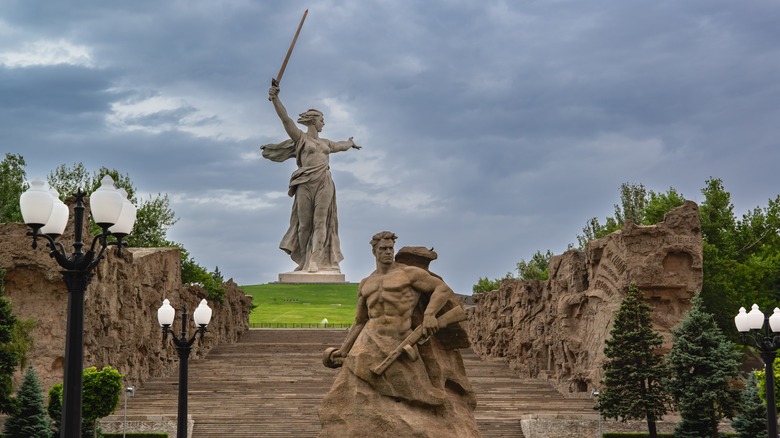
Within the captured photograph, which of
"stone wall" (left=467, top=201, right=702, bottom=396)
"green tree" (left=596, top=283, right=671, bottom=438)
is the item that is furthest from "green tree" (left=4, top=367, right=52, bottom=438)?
"stone wall" (left=467, top=201, right=702, bottom=396)

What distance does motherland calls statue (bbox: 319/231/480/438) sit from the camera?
12.0 metres

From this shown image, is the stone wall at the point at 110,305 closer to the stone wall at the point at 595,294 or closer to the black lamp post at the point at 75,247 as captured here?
the stone wall at the point at 595,294

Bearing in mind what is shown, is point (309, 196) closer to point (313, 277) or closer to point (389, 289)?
point (313, 277)

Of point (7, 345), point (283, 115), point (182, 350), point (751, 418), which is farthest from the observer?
point (283, 115)

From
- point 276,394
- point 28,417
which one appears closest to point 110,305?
point 276,394

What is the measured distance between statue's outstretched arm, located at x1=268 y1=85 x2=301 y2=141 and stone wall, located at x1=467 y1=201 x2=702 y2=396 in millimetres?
13742

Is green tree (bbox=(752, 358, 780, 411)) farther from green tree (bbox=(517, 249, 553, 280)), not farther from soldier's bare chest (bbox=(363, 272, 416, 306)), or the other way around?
green tree (bbox=(517, 249, 553, 280))

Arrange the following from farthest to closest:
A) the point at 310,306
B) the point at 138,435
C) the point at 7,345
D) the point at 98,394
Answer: the point at 310,306, the point at 138,435, the point at 7,345, the point at 98,394

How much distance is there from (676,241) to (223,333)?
61.8 ft

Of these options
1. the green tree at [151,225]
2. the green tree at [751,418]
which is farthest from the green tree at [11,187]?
the green tree at [751,418]

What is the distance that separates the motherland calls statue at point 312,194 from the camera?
43.7 meters

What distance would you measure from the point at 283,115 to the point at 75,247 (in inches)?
1332

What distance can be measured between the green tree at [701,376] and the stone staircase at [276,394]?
3566mm

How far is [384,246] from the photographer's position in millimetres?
12586
